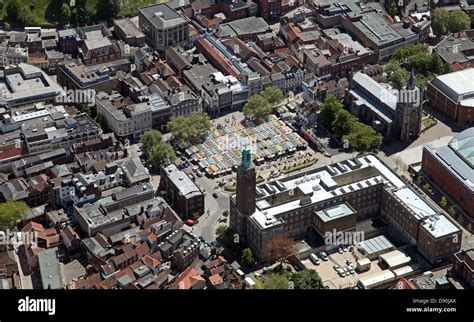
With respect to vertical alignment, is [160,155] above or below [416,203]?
below

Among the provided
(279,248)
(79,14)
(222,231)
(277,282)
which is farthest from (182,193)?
(79,14)

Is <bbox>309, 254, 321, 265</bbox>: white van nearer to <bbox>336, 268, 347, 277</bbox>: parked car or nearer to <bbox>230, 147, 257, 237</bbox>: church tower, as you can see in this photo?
<bbox>336, 268, 347, 277</bbox>: parked car

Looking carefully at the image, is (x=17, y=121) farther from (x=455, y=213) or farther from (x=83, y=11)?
(x=455, y=213)

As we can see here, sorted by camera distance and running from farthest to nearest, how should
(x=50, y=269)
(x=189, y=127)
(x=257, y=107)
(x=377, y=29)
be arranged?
(x=377, y=29) → (x=257, y=107) → (x=189, y=127) → (x=50, y=269)

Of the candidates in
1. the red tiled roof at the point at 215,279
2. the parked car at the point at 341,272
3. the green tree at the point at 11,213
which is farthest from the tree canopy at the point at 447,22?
the green tree at the point at 11,213

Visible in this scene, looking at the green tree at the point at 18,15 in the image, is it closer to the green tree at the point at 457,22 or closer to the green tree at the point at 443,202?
the green tree at the point at 457,22

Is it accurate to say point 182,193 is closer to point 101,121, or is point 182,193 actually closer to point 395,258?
point 101,121

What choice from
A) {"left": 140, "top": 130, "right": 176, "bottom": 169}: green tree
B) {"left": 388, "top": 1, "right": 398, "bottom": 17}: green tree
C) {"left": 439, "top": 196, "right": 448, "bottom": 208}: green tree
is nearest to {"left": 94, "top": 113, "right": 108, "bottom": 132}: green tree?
{"left": 140, "top": 130, "right": 176, "bottom": 169}: green tree
